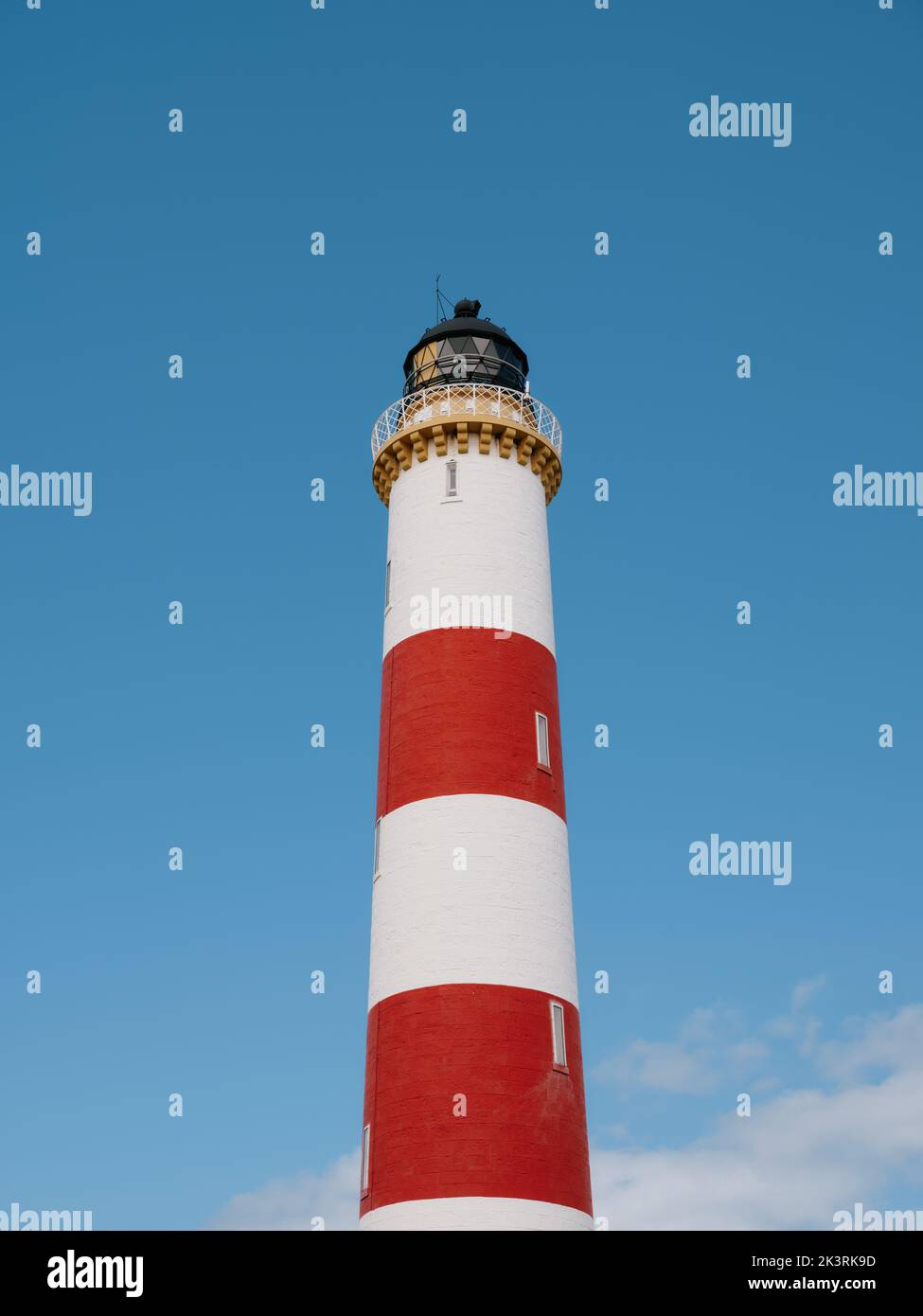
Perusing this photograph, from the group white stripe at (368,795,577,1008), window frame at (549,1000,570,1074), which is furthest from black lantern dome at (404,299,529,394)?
window frame at (549,1000,570,1074)

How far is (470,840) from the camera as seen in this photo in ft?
91.5

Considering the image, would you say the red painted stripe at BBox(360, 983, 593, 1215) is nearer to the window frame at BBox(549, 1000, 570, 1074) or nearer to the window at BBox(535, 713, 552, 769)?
the window frame at BBox(549, 1000, 570, 1074)

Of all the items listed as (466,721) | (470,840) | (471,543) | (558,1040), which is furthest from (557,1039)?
(471,543)

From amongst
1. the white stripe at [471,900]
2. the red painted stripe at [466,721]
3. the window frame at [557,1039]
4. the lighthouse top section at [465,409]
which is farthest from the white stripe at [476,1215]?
the lighthouse top section at [465,409]

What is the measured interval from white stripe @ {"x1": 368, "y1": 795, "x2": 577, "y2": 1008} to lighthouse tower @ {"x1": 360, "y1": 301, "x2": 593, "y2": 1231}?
0.14ft

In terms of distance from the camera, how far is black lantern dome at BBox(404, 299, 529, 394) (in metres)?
33.6

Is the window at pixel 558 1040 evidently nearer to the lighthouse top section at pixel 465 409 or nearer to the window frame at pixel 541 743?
the window frame at pixel 541 743

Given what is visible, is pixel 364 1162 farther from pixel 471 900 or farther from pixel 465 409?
pixel 465 409

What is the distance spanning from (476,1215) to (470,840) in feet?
23.9

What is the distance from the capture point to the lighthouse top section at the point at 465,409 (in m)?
32.1

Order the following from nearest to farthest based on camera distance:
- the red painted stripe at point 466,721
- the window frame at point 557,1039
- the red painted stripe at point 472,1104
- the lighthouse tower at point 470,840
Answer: the red painted stripe at point 472,1104 < the lighthouse tower at point 470,840 < the window frame at point 557,1039 < the red painted stripe at point 466,721

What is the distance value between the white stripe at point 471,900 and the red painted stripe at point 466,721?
1.46ft
